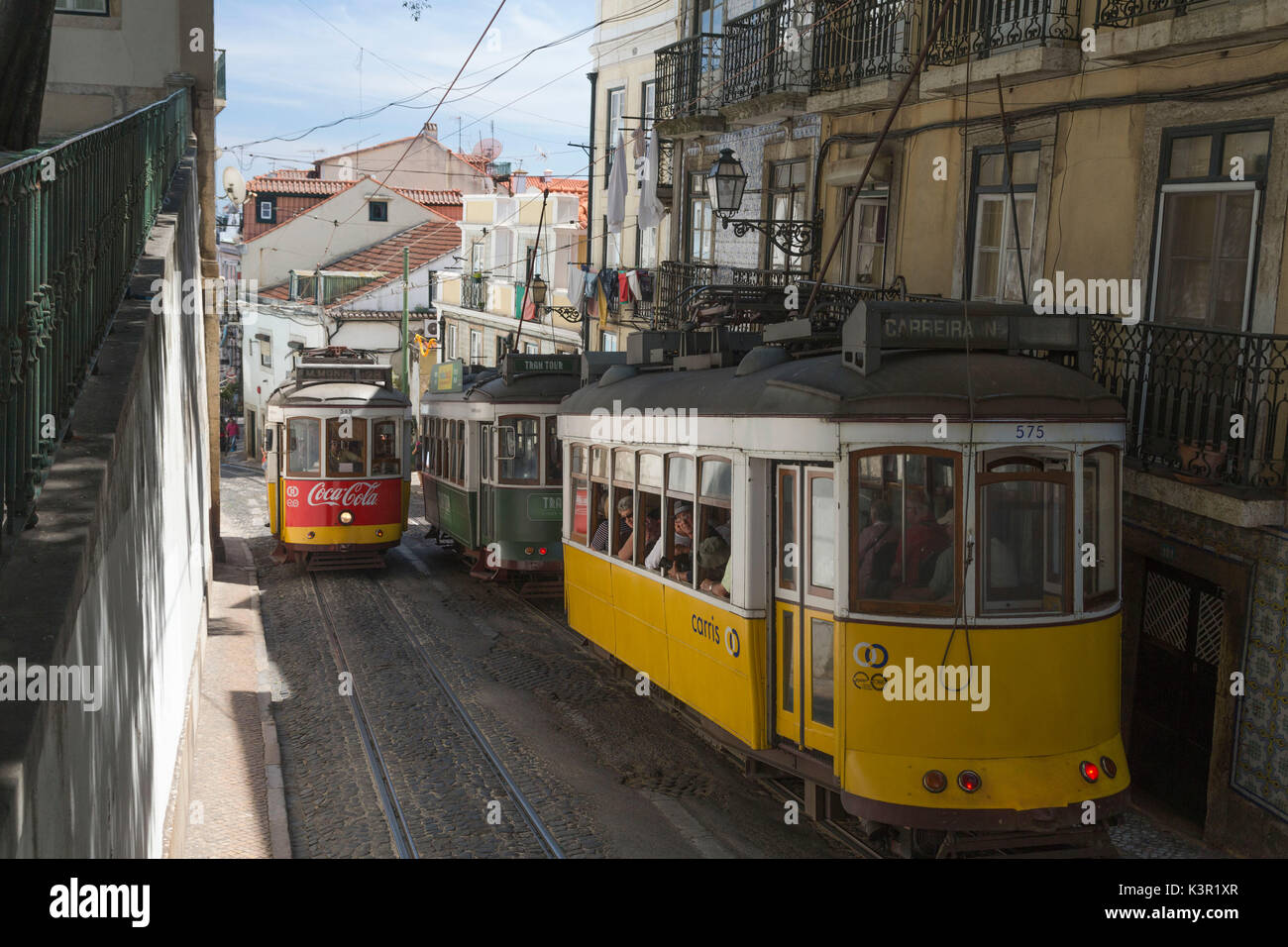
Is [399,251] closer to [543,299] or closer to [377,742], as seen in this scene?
[543,299]

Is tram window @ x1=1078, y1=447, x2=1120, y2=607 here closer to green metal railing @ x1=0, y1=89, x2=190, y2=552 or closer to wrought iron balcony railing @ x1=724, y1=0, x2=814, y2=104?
green metal railing @ x1=0, y1=89, x2=190, y2=552

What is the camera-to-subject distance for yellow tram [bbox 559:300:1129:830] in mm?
7516

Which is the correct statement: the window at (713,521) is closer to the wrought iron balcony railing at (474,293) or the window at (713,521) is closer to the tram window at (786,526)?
the tram window at (786,526)

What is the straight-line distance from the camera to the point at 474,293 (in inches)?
1587

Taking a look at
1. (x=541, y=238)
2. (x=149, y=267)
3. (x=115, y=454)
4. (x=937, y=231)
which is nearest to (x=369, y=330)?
(x=541, y=238)

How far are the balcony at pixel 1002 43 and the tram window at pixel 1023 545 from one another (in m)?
5.17

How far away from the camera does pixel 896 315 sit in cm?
796

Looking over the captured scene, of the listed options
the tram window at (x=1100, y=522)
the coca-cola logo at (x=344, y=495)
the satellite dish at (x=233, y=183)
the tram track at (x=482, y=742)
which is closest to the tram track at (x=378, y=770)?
the tram track at (x=482, y=742)

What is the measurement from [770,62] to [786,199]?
6.37 ft

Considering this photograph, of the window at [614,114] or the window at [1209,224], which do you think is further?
the window at [614,114]

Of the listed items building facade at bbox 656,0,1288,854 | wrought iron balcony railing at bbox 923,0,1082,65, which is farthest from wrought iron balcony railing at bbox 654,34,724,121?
wrought iron balcony railing at bbox 923,0,1082,65

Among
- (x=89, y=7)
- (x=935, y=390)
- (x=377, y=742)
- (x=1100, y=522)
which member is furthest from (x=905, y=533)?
(x=89, y=7)

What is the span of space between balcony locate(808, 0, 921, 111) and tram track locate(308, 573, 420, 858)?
8713 millimetres

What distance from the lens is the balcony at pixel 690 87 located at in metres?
20.4
